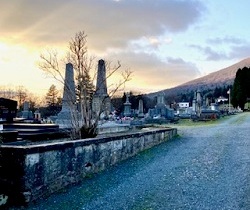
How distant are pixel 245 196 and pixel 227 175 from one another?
73.5 inches

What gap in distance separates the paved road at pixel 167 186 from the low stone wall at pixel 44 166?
24 cm

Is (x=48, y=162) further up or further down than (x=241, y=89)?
further down

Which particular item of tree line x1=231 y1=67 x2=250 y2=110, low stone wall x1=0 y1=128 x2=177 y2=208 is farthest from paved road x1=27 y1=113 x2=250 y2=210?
tree line x1=231 y1=67 x2=250 y2=110

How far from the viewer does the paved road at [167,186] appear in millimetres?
5918

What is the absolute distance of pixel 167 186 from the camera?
23.5 ft

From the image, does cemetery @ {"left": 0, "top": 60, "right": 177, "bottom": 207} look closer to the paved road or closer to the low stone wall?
the low stone wall

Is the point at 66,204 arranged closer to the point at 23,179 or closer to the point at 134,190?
the point at 23,179

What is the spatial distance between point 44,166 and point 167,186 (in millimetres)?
2404

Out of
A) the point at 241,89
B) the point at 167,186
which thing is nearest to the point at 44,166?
the point at 167,186

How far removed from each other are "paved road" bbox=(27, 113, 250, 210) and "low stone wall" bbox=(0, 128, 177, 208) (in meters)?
0.24

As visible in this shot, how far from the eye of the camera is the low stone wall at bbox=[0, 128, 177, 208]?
5949 mm

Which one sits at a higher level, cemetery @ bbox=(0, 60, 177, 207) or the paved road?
cemetery @ bbox=(0, 60, 177, 207)

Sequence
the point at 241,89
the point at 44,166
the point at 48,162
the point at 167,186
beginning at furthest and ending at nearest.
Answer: the point at 241,89, the point at 167,186, the point at 48,162, the point at 44,166

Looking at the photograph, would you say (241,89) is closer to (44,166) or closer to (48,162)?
(48,162)
